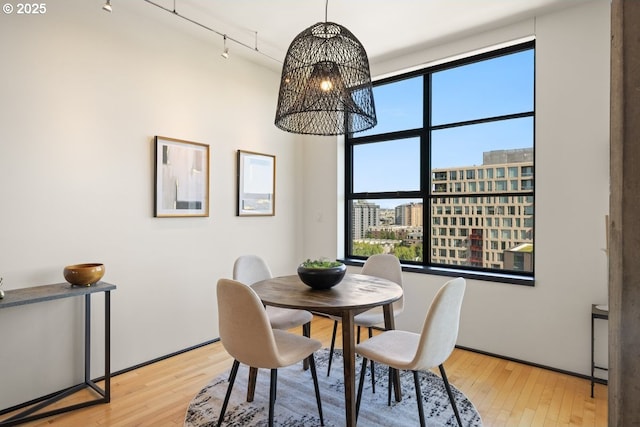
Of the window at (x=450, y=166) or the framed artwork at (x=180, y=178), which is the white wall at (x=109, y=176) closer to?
the framed artwork at (x=180, y=178)

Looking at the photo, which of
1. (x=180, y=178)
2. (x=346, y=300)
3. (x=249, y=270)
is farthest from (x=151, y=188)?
(x=346, y=300)

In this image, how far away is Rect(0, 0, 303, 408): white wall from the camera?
2.28m

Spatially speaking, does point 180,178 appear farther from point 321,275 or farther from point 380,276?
point 380,276

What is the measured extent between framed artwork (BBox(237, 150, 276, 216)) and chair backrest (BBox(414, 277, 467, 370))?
7.84ft

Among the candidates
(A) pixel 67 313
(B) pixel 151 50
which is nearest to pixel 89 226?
(A) pixel 67 313

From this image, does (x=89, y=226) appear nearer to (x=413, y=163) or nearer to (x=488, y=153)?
(x=413, y=163)

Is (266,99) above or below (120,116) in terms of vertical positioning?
above

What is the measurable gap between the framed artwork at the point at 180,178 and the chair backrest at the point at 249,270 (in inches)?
29.2

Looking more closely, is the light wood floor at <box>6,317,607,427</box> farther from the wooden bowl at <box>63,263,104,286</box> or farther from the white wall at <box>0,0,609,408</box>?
the wooden bowl at <box>63,263,104,286</box>

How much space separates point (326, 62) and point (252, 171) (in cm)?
191

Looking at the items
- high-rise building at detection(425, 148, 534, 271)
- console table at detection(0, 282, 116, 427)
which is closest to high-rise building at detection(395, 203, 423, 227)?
high-rise building at detection(425, 148, 534, 271)

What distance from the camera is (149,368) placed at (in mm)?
2846

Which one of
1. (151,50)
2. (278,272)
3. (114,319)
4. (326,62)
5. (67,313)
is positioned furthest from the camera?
(278,272)

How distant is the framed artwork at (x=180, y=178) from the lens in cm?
297
